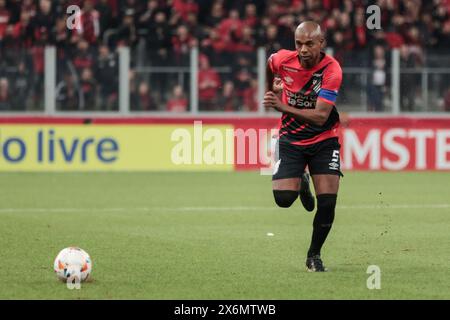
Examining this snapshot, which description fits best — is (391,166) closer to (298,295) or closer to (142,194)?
(142,194)

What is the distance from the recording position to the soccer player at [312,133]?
9.84 meters

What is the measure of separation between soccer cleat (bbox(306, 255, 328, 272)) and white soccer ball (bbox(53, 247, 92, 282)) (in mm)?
2017

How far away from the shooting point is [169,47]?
22875 mm

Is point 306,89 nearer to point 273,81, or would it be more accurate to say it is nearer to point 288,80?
point 288,80

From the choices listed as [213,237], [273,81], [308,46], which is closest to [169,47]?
[213,237]

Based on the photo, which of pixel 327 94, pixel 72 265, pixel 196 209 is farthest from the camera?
pixel 196 209

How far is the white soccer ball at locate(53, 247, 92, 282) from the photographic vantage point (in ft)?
29.3

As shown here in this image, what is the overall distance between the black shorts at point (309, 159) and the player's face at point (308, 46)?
790 millimetres

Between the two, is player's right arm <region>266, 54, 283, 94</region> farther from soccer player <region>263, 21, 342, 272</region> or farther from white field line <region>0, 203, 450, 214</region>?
white field line <region>0, 203, 450, 214</region>

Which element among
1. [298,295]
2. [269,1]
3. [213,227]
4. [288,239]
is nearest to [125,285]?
[298,295]

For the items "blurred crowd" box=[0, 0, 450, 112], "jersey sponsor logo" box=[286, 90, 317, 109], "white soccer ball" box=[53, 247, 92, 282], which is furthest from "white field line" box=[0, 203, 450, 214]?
"blurred crowd" box=[0, 0, 450, 112]

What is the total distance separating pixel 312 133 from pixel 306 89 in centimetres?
39

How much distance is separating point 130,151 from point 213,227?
8503mm
